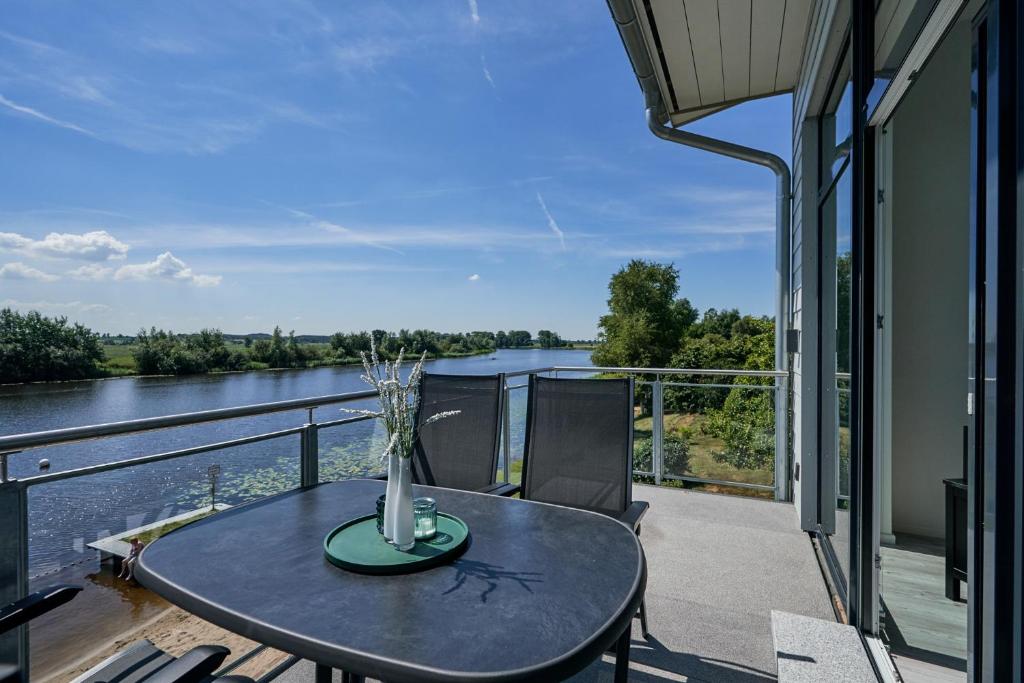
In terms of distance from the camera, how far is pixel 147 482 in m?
2.02

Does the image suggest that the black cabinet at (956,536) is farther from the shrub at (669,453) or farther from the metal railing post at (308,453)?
the metal railing post at (308,453)

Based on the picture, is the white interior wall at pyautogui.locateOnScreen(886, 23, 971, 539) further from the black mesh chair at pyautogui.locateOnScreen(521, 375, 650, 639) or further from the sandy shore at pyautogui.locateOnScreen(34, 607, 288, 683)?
the sandy shore at pyautogui.locateOnScreen(34, 607, 288, 683)

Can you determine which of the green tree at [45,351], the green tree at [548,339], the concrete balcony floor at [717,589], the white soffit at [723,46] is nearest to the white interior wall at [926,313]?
the concrete balcony floor at [717,589]

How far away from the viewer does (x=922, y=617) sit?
2.21m

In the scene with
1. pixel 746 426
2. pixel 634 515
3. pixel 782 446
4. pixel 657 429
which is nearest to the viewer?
pixel 634 515

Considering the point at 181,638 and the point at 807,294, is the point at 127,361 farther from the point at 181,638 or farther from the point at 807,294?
the point at 807,294

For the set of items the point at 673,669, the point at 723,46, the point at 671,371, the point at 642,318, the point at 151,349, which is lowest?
the point at 673,669

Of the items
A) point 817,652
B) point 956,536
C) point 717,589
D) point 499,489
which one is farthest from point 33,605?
point 956,536

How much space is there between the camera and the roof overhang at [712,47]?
322cm

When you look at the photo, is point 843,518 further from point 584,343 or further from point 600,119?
point 584,343

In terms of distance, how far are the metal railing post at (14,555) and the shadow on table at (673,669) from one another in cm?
185

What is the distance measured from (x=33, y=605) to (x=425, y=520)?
0.92m

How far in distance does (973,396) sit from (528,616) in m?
1.05

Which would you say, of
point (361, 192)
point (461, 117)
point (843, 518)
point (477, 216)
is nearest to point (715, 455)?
point (843, 518)
